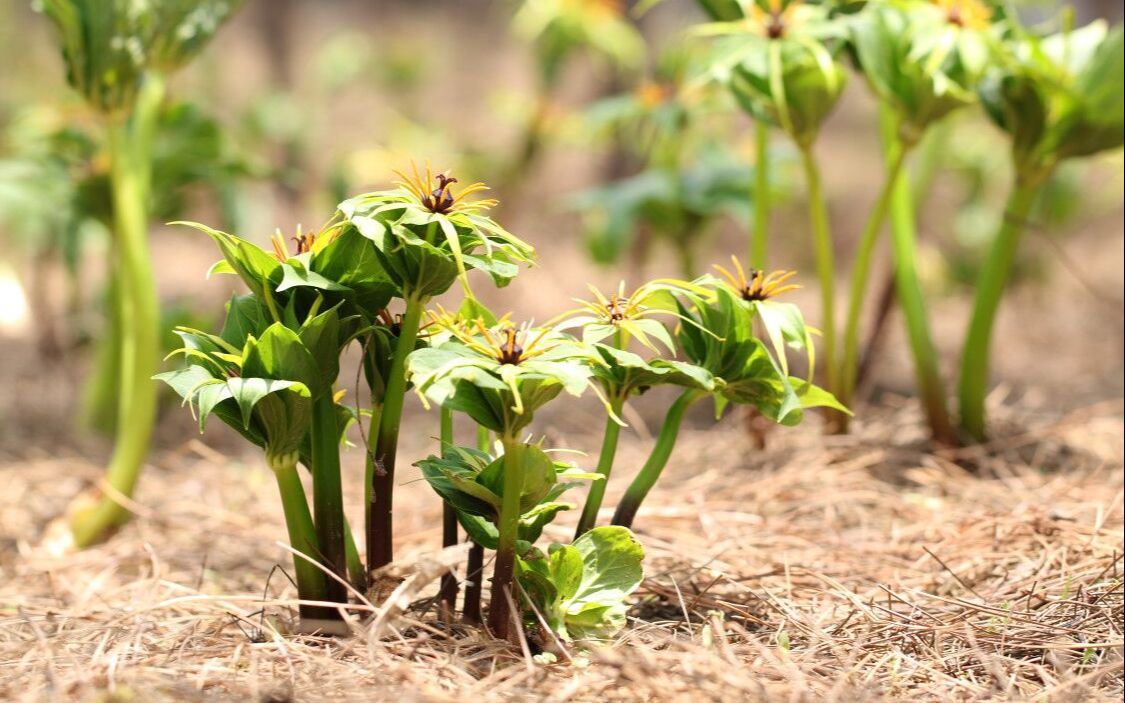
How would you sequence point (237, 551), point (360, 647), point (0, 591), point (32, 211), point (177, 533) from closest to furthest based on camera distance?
1. point (360, 647)
2. point (0, 591)
3. point (237, 551)
4. point (177, 533)
5. point (32, 211)

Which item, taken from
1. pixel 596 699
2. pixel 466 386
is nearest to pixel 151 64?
pixel 466 386

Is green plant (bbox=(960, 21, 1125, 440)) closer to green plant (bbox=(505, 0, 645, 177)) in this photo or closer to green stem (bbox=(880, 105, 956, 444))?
green stem (bbox=(880, 105, 956, 444))

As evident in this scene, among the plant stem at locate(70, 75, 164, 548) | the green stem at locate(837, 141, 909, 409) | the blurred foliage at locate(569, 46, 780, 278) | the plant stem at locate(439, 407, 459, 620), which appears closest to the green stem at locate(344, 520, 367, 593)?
the plant stem at locate(439, 407, 459, 620)

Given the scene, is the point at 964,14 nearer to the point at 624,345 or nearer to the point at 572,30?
the point at 624,345

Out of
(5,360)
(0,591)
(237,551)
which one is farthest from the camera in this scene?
(5,360)

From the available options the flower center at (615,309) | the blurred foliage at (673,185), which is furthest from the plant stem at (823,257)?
the flower center at (615,309)

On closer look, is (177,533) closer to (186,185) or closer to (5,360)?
(186,185)

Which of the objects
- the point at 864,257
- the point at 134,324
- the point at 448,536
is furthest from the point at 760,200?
the point at 134,324
